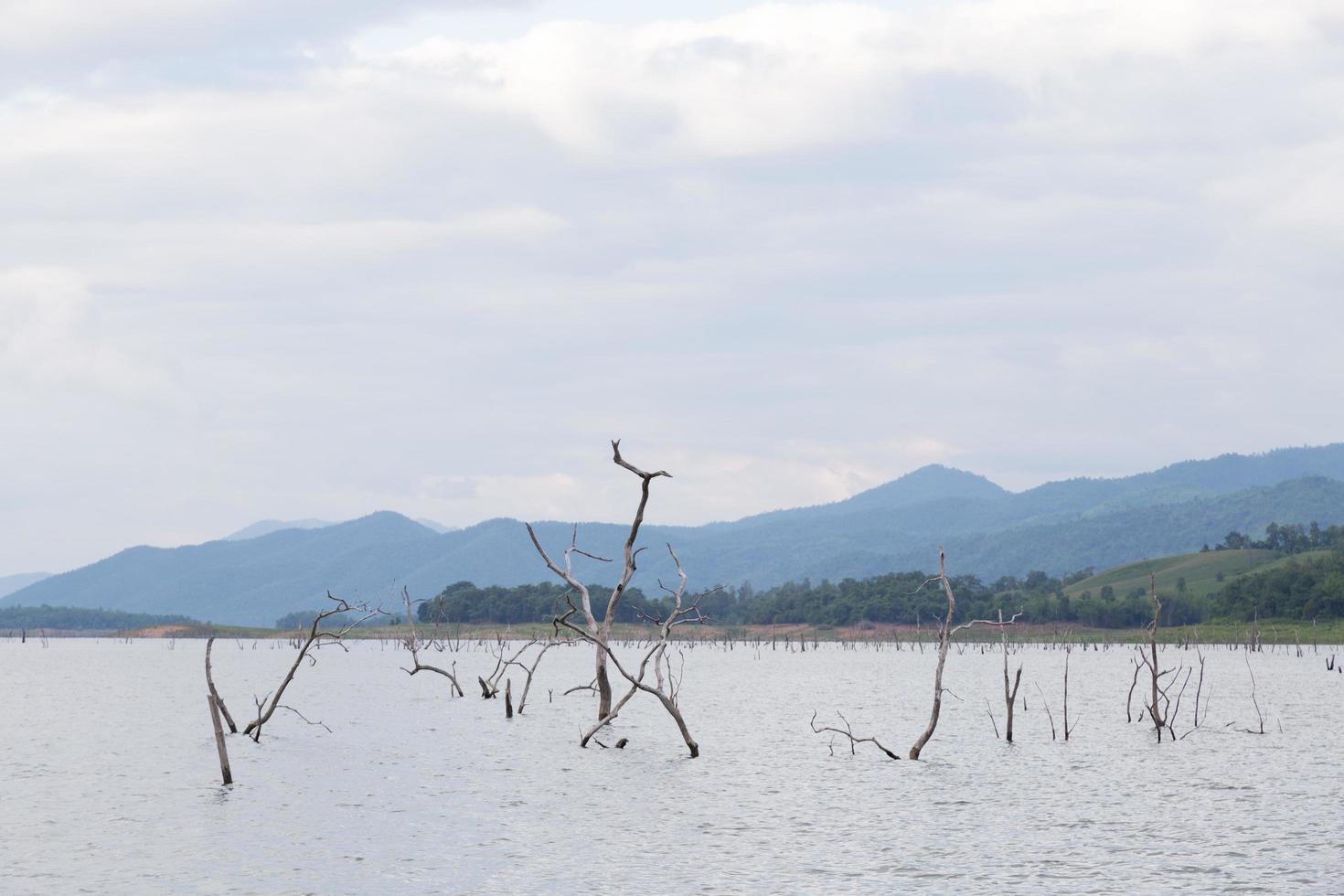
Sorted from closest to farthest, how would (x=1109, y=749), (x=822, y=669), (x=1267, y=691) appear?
(x=1109, y=749) → (x=1267, y=691) → (x=822, y=669)

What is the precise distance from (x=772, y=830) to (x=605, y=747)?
70.4 ft

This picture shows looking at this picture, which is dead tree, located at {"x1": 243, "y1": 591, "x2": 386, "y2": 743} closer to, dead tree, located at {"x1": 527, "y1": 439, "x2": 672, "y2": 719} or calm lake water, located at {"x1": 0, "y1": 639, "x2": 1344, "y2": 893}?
calm lake water, located at {"x1": 0, "y1": 639, "x2": 1344, "y2": 893}

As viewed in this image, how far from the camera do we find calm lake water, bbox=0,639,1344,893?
100 feet

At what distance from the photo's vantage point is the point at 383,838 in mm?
35344

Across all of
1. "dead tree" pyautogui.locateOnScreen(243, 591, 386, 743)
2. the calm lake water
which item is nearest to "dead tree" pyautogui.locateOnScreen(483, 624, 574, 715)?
the calm lake water

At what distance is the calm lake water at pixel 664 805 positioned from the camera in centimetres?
3061

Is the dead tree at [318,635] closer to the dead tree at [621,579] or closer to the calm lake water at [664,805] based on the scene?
the calm lake water at [664,805]

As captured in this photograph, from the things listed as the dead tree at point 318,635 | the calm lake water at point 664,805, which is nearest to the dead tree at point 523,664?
the calm lake water at point 664,805

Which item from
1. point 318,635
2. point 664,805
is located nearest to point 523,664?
point 318,635

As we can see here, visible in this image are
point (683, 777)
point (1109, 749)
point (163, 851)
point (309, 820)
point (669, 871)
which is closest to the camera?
point (669, 871)

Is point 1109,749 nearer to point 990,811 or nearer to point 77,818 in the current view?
point 990,811

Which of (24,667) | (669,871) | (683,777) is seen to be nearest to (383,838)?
(669,871)

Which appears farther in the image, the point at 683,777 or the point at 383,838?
the point at 683,777

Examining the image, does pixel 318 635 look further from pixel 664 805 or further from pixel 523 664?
pixel 523 664
